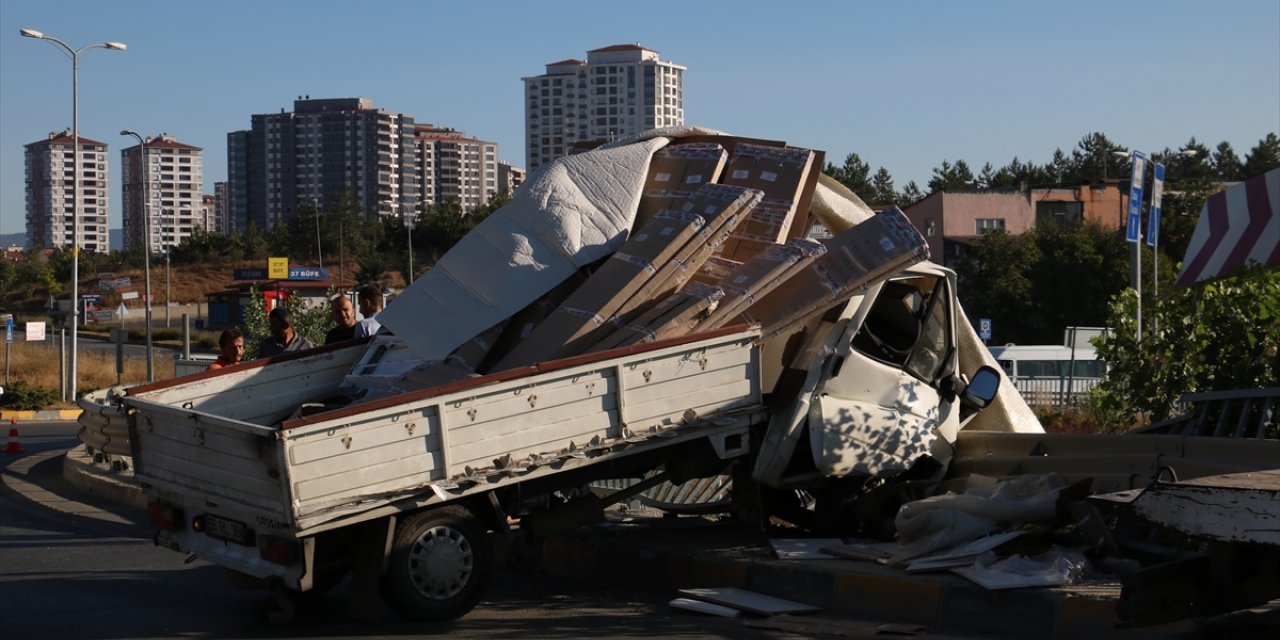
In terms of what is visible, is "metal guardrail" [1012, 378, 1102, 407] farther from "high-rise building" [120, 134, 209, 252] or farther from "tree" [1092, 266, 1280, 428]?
"high-rise building" [120, 134, 209, 252]

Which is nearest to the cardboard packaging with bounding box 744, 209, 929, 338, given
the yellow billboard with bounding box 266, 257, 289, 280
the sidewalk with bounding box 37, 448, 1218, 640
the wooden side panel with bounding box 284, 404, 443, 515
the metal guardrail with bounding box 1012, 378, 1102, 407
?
the sidewalk with bounding box 37, 448, 1218, 640

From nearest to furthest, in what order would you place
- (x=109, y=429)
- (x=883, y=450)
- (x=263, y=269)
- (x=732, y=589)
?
(x=732, y=589) < (x=883, y=450) < (x=109, y=429) < (x=263, y=269)

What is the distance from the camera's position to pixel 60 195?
193m

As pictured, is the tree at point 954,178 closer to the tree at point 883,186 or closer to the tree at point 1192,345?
the tree at point 883,186

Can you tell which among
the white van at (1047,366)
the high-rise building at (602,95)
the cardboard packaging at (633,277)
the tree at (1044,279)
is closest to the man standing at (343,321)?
the cardboard packaging at (633,277)

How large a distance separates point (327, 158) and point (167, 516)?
170975 mm

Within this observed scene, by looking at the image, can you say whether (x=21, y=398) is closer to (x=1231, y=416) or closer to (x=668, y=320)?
(x=668, y=320)

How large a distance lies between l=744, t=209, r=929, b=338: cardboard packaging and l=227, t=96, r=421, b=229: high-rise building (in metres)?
165

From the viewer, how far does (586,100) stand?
157625 millimetres

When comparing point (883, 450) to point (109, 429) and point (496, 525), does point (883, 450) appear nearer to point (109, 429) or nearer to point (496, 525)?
point (496, 525)

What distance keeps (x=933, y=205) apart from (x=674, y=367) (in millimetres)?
64470

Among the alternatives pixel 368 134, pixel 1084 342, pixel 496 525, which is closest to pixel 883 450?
pixel 496 525

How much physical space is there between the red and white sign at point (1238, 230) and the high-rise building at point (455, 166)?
6779 inches

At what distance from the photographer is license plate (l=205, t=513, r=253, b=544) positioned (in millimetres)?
7121
